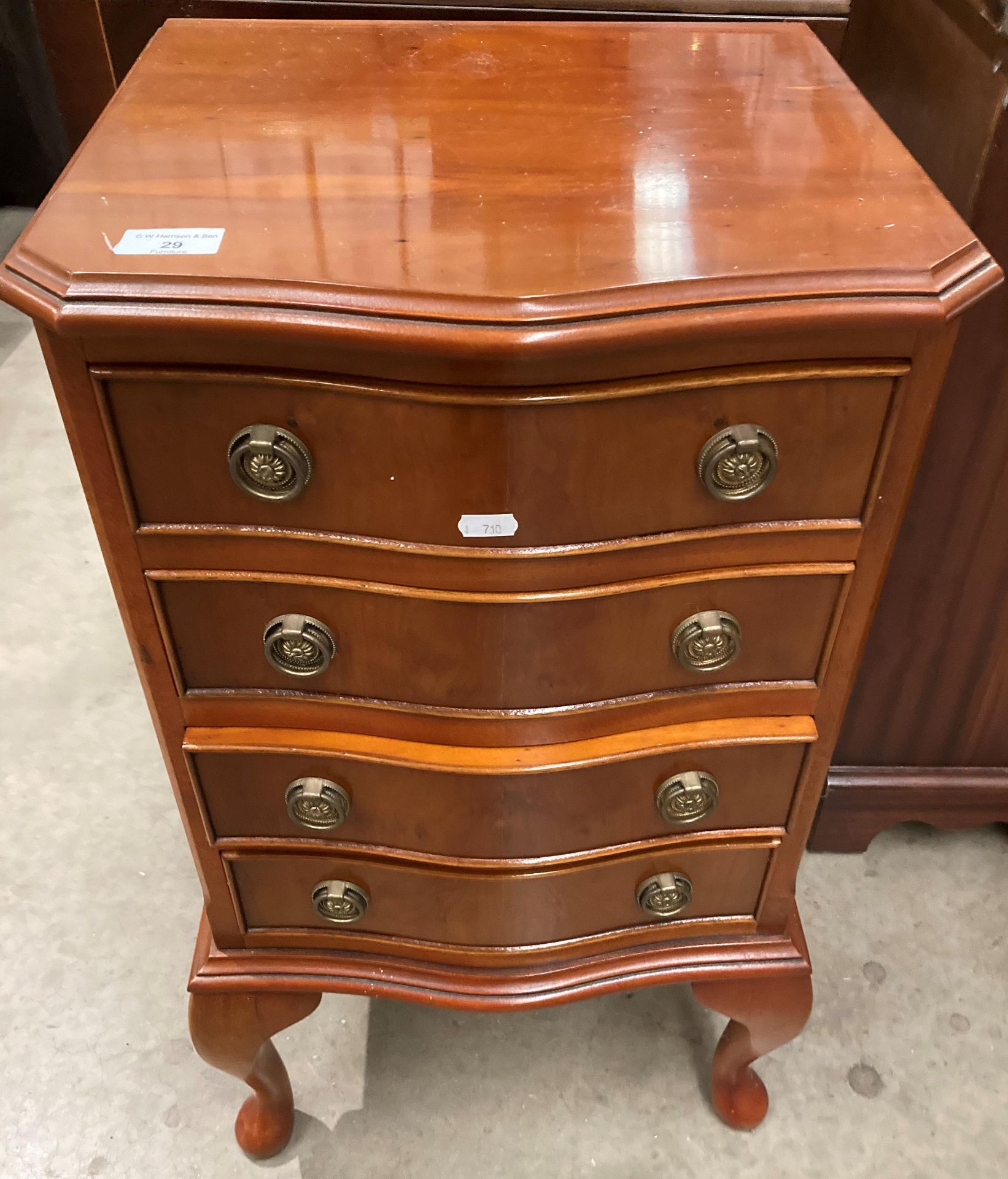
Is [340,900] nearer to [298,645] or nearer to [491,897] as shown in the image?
[491,897]

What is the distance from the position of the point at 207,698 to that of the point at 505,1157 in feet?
2.38

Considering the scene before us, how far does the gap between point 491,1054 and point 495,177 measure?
1.03 metres

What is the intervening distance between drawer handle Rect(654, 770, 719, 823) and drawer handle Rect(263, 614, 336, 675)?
0.30 m

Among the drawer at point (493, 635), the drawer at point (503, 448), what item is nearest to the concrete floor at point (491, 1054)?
the drawer at point (493, 635)

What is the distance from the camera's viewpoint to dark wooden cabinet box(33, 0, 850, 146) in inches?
39.5

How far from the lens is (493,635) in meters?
0.75

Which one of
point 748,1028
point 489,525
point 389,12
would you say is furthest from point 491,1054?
point 389,12

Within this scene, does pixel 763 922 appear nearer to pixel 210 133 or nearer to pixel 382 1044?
pixel 382 1044

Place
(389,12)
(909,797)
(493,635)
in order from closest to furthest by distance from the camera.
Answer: (493,635), (389,12), (909,797)

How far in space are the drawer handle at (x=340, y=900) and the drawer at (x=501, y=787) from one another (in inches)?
2.1

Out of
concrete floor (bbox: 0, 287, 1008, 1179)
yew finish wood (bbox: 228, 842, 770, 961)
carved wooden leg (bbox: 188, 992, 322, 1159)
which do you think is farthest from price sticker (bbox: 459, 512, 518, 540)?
concrete floor (bbox: 0, 287, 1008, 1179)

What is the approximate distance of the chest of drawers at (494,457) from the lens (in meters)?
0.61

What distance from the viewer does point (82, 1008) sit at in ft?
4.34

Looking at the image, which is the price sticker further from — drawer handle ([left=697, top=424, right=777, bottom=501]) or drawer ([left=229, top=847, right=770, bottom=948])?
drawer ([left=229, top=847, right=770, bottom=948])
